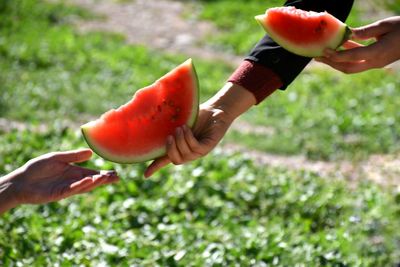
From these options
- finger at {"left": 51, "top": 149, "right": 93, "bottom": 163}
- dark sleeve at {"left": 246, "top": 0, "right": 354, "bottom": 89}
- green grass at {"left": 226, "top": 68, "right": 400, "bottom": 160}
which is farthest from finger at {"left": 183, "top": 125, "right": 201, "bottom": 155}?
green grass at {"left": 226, "top": 68, "right": 400, "bottom": 160}

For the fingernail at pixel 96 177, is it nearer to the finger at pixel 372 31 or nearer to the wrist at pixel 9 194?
the wrist at pixel 9 194

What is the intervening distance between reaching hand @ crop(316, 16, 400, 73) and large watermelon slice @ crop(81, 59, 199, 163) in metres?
0.61

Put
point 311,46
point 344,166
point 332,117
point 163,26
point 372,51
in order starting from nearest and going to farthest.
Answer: point 372,51 < point 311,46 < point 344,166 < point 332,117 < point 163,26

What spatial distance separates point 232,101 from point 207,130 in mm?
233

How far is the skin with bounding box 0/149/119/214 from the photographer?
9.71 ft

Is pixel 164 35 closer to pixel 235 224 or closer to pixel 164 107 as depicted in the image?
pixel 235 224

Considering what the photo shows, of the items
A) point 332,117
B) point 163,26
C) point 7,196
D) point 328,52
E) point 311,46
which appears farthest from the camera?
point 163,26

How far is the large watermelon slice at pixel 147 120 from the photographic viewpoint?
3.21 metres

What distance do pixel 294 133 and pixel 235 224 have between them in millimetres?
2410

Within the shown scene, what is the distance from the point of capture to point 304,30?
136 inches

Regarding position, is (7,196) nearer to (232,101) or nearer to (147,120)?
(147,120)

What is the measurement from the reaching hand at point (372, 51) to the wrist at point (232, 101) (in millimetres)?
354

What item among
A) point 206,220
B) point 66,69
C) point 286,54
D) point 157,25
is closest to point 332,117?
point 206,220

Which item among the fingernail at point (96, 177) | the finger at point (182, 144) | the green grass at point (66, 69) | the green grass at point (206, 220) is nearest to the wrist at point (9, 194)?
the fingernail at point (96, 177)
